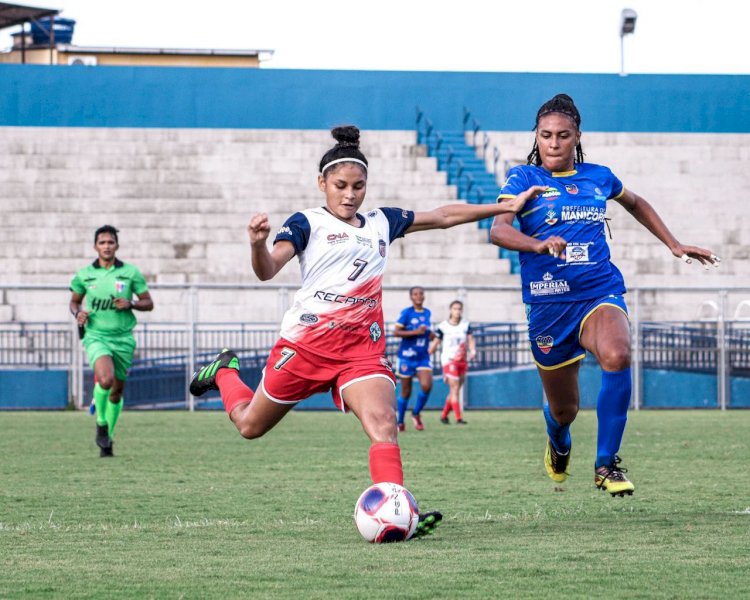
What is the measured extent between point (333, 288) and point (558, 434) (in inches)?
91.5

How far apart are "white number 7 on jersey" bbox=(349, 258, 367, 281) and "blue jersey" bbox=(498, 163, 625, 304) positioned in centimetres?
117

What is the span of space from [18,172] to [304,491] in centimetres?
2361

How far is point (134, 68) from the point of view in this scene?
33.4 meters

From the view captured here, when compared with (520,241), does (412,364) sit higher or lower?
lower

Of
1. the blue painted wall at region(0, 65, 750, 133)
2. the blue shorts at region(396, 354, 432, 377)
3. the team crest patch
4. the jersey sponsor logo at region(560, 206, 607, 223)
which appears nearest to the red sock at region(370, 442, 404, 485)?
the team crest patch

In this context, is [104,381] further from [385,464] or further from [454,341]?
[454,341]

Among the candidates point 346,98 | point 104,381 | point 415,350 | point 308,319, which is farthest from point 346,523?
point 346,98

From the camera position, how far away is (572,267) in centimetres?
791

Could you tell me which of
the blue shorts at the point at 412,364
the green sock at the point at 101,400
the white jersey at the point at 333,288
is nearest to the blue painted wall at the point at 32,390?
the blue shorts at the point at 412,364

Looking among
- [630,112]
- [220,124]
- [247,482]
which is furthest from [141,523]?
[630,112]

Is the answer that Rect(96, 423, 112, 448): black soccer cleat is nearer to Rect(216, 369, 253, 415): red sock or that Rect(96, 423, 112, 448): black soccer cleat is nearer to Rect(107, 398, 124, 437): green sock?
Rect(107, 398, 124, 437): green sock

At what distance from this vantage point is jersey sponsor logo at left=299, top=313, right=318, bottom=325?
23.0ft

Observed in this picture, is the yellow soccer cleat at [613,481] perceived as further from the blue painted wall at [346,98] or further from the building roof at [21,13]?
the building roof at [21,13]

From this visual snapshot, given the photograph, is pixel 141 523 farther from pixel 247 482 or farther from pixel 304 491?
pixel 247 482
